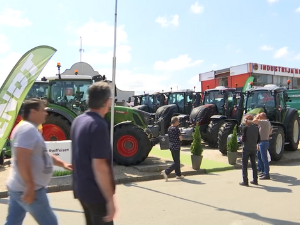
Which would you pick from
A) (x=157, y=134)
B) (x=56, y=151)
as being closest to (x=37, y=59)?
(x=56, y=151)

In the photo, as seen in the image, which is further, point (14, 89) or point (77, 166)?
point (14, 89)

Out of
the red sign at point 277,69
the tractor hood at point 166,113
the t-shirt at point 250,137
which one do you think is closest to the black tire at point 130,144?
the t-shirt at point 250,137

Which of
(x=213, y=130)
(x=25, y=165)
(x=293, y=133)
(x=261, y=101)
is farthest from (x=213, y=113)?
(x=25, y=165)

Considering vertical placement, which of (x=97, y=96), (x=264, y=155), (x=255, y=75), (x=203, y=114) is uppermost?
(x=255, y=75)

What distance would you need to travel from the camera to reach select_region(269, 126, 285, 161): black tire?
1020 centimetres

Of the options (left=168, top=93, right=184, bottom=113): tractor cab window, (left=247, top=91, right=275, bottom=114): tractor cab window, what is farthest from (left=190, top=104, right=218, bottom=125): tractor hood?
(left=168, top=93, right=184, bottom=113): tractor cab window

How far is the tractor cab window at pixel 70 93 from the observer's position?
9414mm

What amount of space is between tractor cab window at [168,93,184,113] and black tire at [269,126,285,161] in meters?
6.45

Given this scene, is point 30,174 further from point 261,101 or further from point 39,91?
point 261,101

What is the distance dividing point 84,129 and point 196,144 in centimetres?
697

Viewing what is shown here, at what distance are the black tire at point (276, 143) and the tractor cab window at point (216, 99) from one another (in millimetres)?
3500

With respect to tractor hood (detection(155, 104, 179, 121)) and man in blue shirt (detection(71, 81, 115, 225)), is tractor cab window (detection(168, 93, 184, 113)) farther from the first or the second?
man in blue shirt (detection(71, 81, 115, 225))

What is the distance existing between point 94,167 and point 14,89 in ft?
17.7

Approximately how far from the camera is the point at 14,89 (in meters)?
7.21
